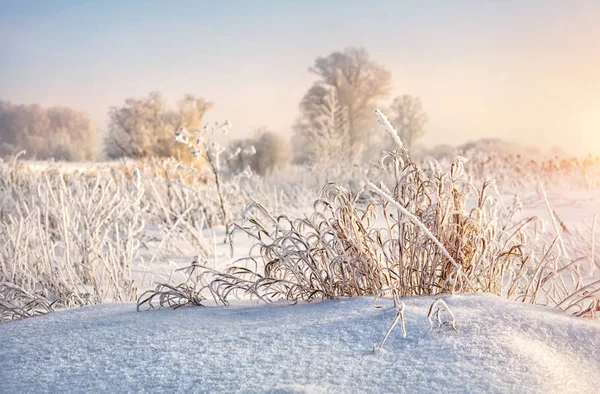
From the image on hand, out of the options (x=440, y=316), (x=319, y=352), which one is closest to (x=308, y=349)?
(x=319, y=352)

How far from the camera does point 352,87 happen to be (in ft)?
85.7

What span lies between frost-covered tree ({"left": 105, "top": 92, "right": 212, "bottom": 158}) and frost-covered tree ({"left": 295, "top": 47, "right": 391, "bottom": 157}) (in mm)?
4531

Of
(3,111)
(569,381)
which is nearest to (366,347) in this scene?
(569,381)

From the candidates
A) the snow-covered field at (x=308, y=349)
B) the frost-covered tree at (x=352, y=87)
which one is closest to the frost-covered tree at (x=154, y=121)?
the frost-covered tree at (x=352, y=87)

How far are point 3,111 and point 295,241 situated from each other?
26.1 meters

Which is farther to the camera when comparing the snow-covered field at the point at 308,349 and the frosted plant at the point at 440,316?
the frosted plant at the point at 440,316

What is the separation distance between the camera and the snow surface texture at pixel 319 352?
1.37 meters

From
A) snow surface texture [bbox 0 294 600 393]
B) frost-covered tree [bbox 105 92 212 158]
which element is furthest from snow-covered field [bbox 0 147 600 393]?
frost-covered tree [bbox 105 92 212 158]

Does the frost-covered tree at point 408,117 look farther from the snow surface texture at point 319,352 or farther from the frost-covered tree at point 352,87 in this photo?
the snow surface texture at point 319,352

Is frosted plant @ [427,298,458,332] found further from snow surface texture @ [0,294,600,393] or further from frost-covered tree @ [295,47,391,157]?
frost-covered tree @ [295,47,391,157]

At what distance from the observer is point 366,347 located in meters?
1.53

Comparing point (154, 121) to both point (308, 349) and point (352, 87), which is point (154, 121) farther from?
point (308, 349)

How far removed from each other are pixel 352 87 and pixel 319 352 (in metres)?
25.2

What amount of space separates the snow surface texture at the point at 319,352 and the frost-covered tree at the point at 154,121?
23011mm
